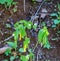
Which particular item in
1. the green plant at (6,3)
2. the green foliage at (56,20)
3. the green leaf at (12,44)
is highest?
the green plant at (6,3)

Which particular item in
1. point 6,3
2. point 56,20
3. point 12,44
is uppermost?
point 6,3

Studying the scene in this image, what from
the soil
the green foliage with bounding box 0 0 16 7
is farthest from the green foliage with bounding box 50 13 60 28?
the green foliage with bounding box 0 0 16 7

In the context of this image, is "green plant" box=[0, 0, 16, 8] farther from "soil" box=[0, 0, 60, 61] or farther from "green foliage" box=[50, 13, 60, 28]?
"green foliage" box=[50, 13, 60, 28]

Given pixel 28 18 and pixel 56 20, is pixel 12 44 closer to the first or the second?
pixel 28 18

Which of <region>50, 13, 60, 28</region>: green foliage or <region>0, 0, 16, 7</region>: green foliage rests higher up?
<region>0, 0, 16, 7</region>: green foliage

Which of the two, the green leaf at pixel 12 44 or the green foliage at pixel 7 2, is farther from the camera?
the green foliage at pixel 7 2

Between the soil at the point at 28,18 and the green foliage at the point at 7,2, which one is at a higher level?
the green foliage at the point at 7,2

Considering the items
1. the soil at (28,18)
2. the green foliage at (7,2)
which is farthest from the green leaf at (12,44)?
the green foliage at (7,2)

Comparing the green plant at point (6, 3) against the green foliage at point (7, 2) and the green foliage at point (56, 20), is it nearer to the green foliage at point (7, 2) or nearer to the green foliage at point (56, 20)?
the green foliage at point (7, 2)

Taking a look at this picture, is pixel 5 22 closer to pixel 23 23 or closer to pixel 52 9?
pixel 52 9

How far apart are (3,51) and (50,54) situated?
2.06ft

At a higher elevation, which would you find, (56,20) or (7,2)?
(7,2)

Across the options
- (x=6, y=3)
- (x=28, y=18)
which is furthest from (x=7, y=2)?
(x=28, y=18)

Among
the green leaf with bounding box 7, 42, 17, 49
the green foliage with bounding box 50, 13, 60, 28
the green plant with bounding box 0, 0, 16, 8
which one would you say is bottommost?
the green leaf with bounding box 7, 42, 17, 49
